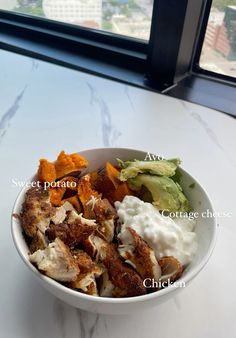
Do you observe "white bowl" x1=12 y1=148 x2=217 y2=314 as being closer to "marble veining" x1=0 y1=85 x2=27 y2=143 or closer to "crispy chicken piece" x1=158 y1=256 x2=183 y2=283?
"crispy chicken piece" x1=158 y1=256 x2=183 y2=283

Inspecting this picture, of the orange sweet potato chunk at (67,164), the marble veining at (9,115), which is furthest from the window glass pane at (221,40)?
the orange sweet potato chunk at (67,164)

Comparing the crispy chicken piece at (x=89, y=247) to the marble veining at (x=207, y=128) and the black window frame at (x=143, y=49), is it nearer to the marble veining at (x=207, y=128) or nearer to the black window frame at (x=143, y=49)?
the marble veining at (x=207, y=128)

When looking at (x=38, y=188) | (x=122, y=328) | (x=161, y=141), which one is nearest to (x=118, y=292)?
(x=122, y=328)

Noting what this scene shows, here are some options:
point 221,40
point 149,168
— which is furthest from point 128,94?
point 149,168

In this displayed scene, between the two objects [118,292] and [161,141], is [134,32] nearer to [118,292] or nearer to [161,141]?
[161,141]

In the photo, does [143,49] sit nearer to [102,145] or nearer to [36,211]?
[102,145]

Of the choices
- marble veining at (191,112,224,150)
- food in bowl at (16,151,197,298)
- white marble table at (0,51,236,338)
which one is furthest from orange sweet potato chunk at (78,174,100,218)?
marble veining at (191,112,224,150)
